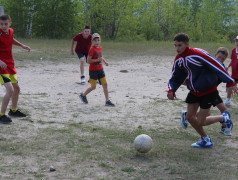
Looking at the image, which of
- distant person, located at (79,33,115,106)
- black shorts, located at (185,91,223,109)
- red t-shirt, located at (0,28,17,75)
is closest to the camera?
black shorts, located at (185,91,223,109)

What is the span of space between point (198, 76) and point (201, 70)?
0.33 feet

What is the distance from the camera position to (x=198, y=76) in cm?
493

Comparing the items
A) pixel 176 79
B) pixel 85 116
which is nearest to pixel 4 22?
pixel 85 116

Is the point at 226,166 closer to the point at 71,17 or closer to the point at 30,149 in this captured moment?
the point at 30,149

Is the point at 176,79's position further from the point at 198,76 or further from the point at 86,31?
the point at 86,31

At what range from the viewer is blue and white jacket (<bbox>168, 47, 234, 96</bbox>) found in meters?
4.83

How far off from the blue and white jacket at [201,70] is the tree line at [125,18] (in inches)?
1296

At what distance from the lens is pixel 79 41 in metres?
11.5

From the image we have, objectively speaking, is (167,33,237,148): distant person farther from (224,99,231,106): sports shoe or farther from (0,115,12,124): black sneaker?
(224,99,231,106): sports shoe

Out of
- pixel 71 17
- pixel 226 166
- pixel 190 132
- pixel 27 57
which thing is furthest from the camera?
pixel 71 17

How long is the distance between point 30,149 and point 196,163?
7.94 feet

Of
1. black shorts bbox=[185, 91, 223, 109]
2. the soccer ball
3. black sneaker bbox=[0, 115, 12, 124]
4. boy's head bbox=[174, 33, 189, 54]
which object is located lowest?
Result: black sneaker bbox=[0, 115, 12, 124]

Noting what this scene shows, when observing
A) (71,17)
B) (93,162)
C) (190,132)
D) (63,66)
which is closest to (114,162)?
(93,162)

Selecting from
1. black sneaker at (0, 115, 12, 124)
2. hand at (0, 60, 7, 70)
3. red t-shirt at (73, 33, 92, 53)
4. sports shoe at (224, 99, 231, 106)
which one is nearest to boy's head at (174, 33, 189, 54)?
hand at (0, 60, 7, 70)
